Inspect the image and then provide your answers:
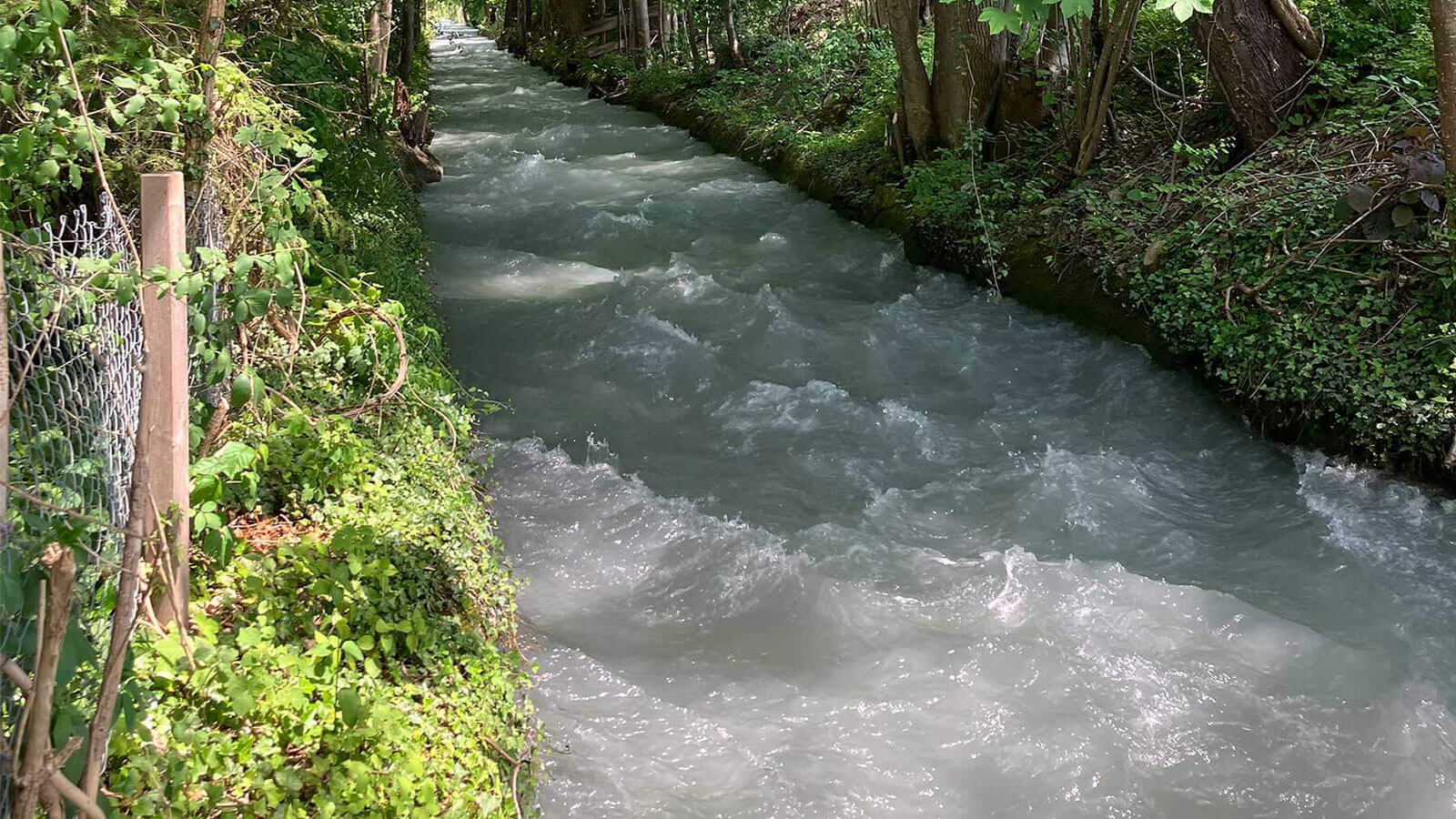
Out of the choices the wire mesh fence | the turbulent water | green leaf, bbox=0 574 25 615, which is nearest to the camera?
green leaf, bbox=0 574 25 615

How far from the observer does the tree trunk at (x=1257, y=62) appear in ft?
27.6

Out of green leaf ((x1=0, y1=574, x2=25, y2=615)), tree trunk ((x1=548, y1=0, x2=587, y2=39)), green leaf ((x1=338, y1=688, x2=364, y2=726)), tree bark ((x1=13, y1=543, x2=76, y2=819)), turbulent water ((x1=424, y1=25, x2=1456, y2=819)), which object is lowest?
turbulent water ((x1=424, y1=25, x2=1456, y2=819))

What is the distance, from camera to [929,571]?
18.2 feet

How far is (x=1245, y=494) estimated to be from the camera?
247 inches

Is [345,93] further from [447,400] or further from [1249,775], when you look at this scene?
[1249,775]

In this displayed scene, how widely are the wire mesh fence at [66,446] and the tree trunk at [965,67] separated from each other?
8182 mm

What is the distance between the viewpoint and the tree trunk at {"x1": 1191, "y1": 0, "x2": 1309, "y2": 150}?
8398 millimetres

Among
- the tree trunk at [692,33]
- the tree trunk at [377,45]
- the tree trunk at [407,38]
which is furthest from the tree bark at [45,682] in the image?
the tree trunk at [692,33]

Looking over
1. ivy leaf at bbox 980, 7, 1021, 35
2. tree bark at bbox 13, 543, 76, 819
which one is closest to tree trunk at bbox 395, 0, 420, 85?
ivy leaf at bbox 980, 7, 1021, 35

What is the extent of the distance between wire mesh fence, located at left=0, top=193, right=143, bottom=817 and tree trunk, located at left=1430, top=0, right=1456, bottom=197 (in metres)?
6.54

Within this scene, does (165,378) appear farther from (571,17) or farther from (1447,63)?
(571,17)

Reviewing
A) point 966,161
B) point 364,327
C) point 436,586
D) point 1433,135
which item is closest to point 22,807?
point 436,586

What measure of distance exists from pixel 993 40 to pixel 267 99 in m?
6.97

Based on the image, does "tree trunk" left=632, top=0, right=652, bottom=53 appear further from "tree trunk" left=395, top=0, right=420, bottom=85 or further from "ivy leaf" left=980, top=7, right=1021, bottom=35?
"ivy leaf" left=980, top=7, right=1021, bottom=35
